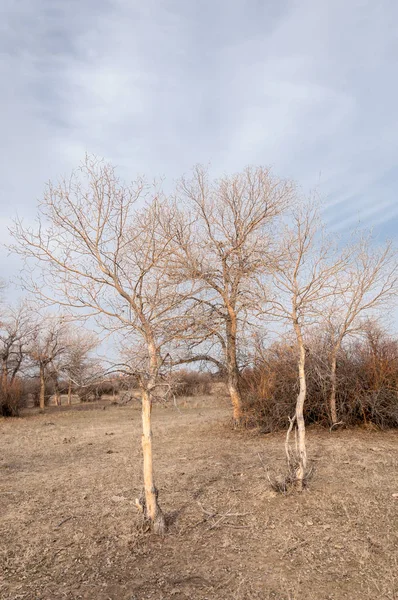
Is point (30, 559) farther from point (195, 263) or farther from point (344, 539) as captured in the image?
point (195, 263)

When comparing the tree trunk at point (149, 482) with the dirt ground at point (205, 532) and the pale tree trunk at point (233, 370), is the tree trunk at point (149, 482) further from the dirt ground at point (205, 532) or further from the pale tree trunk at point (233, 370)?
the pale tree trunk at point (233, 370)

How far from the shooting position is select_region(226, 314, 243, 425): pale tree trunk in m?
11.7

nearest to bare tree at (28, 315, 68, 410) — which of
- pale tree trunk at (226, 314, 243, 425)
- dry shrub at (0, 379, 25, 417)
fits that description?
dry shrub at (0, 379, 25, 417)

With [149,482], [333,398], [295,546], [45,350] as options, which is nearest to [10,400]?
[45,350]

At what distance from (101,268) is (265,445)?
22.4ft

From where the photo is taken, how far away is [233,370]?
39.4 feet

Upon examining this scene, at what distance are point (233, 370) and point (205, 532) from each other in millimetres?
7549

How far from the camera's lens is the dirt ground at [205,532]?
11.3 ft

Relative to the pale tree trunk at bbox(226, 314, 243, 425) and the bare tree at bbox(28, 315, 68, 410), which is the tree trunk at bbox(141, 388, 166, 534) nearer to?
the pale tree trunk at bbox(226, 314, 243, 425)

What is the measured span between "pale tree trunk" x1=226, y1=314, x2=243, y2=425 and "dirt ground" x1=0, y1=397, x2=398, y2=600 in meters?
3.47

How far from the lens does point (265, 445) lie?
982 cm

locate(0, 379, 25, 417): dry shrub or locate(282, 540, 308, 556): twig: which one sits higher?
locate(0, 379, 25, 417): dry shrub

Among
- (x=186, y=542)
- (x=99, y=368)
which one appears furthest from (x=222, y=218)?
(x=186, y=542)

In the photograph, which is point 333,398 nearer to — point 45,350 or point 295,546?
point 295,546
